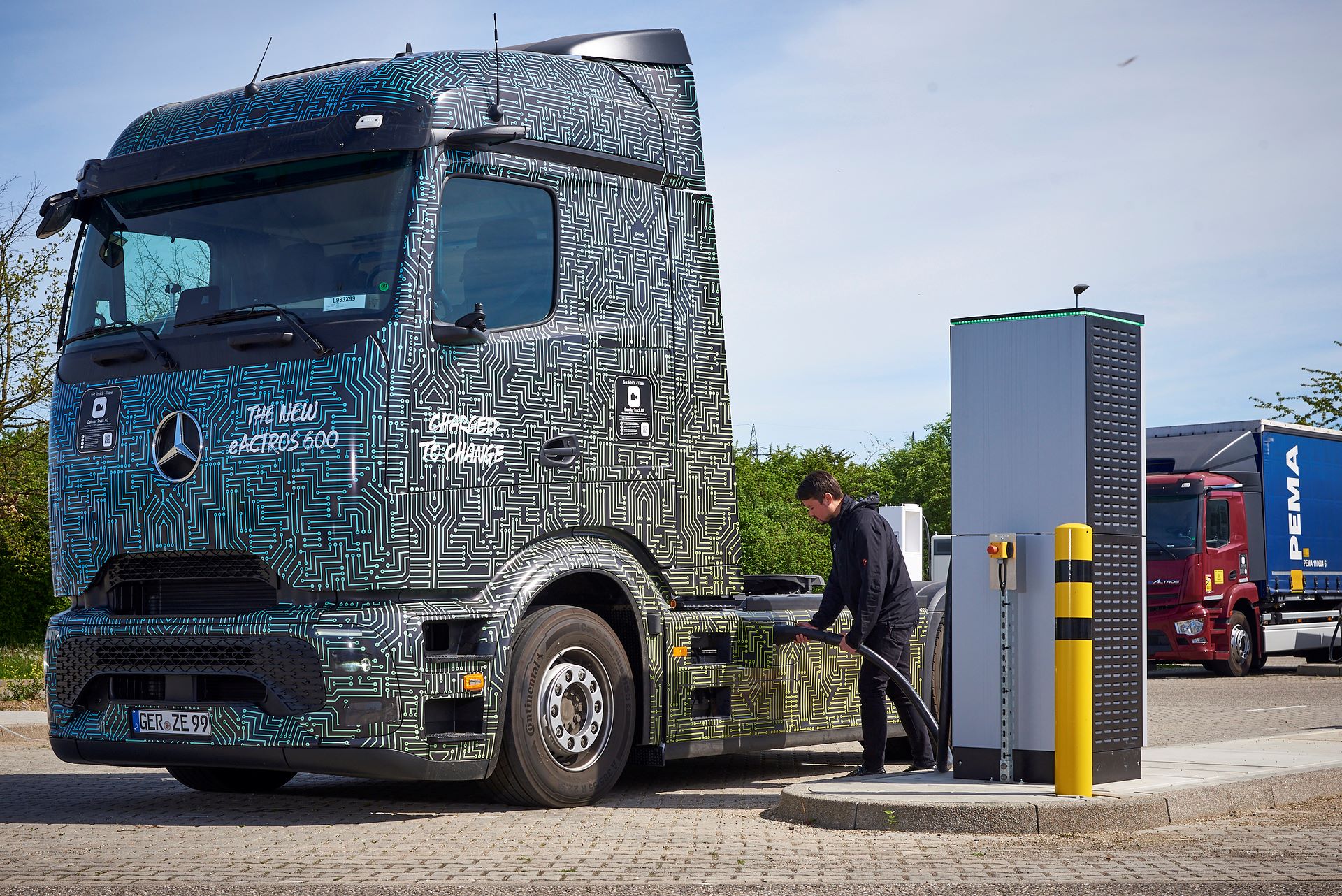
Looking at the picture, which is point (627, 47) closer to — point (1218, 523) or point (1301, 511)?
point (1218, 523)

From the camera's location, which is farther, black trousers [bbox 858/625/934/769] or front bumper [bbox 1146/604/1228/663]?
front bumper [bbox 1146/604/1228/663]

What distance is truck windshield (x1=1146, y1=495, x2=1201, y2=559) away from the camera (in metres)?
23.2

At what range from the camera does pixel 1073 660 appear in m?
7.97

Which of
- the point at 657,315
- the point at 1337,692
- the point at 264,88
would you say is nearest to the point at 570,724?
the point at 657,315

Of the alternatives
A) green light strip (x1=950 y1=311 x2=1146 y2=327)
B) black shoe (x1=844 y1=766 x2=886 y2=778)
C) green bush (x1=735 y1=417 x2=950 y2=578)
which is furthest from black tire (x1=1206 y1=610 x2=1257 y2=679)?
green light strip (x1=950 y1=311 x2=1146 y2=327)

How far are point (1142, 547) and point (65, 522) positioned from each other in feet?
18.2

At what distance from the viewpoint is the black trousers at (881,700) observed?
9.50 metres

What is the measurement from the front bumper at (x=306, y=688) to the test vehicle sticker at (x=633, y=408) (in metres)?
1.39

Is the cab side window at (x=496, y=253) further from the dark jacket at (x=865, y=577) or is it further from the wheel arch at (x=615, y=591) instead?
the dark jacket at (x=865, y=577)

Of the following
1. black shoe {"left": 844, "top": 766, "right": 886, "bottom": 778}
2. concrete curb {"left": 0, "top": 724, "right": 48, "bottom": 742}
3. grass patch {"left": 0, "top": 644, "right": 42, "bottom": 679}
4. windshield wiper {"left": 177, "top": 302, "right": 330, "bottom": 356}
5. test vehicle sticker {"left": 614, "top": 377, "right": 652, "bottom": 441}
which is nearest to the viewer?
windshield wiper {"left": 177, "top": 302, "right": 330, "bottom": 356}

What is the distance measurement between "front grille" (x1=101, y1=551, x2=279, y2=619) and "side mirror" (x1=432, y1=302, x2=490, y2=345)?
4.49 ft

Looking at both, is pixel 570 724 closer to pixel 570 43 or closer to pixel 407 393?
pixel 407 393

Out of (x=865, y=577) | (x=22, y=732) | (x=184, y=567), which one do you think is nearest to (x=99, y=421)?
(x=184, y=567)

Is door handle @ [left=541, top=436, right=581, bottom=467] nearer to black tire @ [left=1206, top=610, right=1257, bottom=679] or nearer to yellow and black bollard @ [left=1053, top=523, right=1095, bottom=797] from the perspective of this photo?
yellow and black bollard @ [left=1053, top=523, right=1095, bottom=797]
